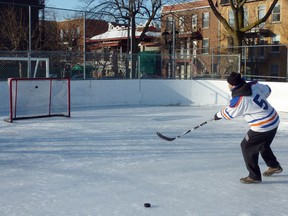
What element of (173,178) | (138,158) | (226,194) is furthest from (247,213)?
(138,158)

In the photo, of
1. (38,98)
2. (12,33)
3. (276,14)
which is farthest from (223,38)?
(38,98)

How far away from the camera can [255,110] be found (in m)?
4.87

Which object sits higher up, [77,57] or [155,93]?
[77,57]

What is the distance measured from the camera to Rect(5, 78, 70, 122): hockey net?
1069 cm

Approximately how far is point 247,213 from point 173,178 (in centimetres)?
143

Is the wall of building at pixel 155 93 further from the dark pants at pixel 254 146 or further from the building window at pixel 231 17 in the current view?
the building window at pixel 231 17

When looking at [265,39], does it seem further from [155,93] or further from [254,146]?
[254,146]

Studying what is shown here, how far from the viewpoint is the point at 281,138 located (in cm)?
840

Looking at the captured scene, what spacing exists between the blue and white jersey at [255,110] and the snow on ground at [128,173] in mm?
728

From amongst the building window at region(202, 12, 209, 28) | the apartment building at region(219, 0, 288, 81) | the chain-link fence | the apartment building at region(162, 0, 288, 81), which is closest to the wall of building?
the chain-link fence

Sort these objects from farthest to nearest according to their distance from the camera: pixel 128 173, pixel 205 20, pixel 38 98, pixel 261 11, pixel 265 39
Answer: pixel 205 20
pixel 261 11
pixel 265 39
pixel 38 98
pixel 128 173

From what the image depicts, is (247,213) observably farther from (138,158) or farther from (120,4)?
(120,4)

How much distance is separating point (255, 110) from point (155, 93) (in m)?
10.8

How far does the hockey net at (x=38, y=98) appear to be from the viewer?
10688 mm
